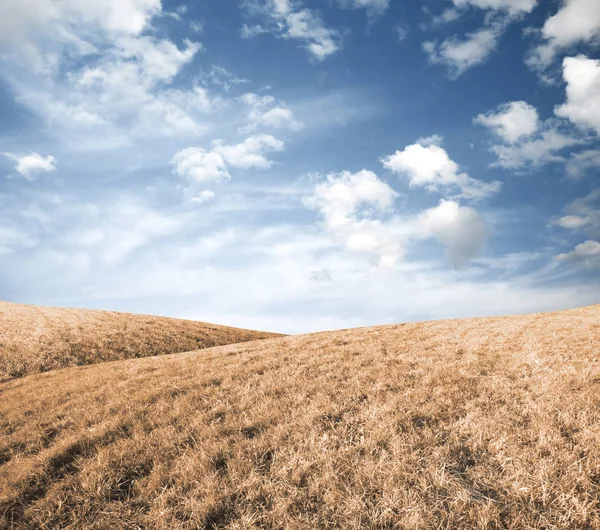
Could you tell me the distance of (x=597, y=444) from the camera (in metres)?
6.59

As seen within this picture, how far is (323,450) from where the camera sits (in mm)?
6980

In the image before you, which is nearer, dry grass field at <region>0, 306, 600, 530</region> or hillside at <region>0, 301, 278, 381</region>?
dry grass field at <region>0, 306, 600, 530</region>

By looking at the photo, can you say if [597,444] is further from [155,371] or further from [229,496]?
[155,371]

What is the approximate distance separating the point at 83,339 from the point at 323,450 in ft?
97.8

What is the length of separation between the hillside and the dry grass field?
1411 centimetres

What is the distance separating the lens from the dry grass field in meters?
5.38

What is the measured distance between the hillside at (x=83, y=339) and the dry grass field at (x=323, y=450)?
46.3ft

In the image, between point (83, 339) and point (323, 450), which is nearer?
point (323, 450)

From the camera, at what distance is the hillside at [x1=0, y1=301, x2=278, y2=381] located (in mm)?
25047

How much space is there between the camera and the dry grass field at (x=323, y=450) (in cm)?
538

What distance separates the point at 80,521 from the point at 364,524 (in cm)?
464

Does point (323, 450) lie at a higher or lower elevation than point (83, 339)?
lower

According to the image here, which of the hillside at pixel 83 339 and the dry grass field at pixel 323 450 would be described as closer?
the dry grass field at pixel 323 450

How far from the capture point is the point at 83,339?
30.1m
